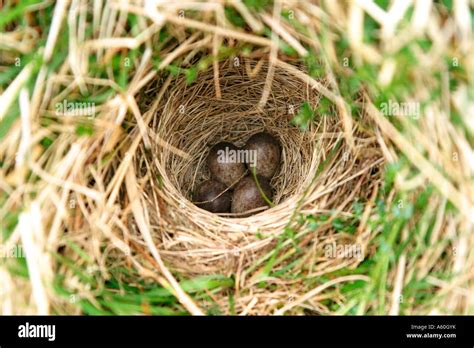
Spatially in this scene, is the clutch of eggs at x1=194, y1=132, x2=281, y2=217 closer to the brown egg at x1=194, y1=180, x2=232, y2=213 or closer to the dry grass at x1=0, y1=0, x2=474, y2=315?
the brown egg at x1=194, y1=180, x2=232, y2=213

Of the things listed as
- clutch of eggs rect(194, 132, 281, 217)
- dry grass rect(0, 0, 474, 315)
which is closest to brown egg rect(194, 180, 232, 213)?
clutch of eggs rect(194, 132, 281, 217)

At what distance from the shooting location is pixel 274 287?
120cm

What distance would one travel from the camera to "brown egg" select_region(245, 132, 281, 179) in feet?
5.58

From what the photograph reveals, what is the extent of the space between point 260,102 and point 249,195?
61 centimetres

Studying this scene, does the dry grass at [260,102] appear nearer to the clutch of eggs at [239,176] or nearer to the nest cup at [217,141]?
the nest cup at [217,141]

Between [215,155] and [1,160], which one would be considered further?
[215,155]

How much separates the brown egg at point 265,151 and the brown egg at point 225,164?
49 millimetres

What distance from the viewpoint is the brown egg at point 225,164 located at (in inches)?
68.5

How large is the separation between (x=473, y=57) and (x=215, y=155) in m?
0.98

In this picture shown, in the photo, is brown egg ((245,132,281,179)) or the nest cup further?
brown egg ((245,132,281,179))

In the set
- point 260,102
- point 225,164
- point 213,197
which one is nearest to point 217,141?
point 225,164

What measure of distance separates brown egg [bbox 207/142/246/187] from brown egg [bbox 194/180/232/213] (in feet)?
0.10
